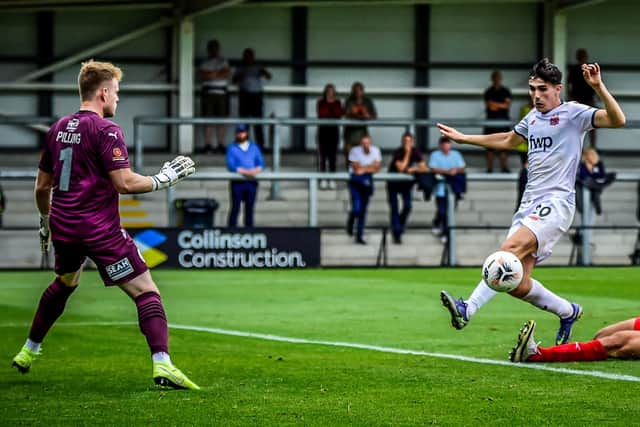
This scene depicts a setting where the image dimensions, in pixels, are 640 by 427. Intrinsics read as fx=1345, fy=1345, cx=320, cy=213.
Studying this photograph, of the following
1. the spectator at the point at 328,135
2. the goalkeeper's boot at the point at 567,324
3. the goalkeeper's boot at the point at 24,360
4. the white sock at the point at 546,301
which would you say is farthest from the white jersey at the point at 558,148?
the spectator at the point at 328,135

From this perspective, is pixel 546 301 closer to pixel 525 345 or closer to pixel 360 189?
pixel 525 345

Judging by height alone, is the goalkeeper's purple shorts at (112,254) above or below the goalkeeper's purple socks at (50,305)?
above

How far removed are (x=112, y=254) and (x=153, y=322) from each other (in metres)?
0.52

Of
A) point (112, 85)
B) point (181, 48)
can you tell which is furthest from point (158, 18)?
point (112, 85)

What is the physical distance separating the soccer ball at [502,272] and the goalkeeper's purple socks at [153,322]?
8.41ft

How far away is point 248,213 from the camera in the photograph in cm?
2402

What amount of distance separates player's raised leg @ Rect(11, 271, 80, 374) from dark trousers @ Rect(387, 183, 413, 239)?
51.4 ft

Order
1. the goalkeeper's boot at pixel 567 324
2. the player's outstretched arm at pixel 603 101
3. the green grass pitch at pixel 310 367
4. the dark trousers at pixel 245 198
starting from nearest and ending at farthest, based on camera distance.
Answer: the green grass pitch at pixel 310 367 < the player's outstretched arm at pixel 603 101 < the goalkeeper's boot at pixel 567 324 < the dark trousers at pixel 245 198

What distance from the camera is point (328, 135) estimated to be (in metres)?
27.5

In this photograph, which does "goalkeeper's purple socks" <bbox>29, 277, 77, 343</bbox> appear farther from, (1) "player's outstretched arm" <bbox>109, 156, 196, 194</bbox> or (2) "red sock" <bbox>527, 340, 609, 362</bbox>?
(2) "red sock" <bbox>527, 340, 609, 362</bbox>

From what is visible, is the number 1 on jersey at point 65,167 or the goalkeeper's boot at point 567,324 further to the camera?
the goalkeeper's boot at point 567,324

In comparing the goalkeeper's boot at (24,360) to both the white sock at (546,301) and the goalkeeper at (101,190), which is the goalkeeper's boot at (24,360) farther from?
the white sock at (546,301)

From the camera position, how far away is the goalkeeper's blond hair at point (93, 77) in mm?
8867

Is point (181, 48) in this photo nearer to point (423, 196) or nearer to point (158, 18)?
point (158, 18)
